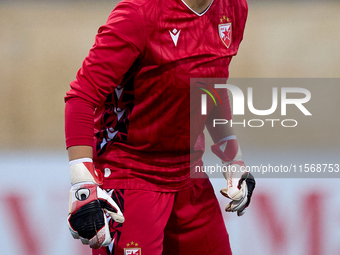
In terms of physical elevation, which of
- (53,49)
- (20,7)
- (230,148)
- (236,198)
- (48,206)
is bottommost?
(48,206)

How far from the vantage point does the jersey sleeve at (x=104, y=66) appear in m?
1.06

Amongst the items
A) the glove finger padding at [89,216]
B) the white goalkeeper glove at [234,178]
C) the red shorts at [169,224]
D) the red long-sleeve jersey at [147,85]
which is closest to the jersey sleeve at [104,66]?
the red long-sleeve jersey at [147,85]

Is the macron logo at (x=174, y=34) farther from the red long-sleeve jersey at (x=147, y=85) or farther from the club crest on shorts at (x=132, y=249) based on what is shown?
the club crest on shorts at (x=132, y=249)

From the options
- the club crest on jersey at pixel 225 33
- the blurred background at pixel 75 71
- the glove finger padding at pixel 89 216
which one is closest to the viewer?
the glove finger padding at pixel 89 216

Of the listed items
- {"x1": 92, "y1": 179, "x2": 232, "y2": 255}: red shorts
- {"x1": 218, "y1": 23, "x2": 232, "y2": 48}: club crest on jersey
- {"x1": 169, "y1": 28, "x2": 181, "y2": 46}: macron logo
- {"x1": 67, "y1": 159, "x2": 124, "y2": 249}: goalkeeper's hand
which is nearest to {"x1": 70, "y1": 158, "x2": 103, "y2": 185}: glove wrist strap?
{"x1": 67, "y1": 159, "x2": 124, "y2": 249}: goalkeeper's hand

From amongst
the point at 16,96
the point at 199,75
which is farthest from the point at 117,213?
the point at 16,96

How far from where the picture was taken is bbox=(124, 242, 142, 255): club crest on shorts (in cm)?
114

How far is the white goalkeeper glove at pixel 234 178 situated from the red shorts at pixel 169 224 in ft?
0.30

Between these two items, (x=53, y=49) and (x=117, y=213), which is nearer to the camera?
(x=117, y=213)

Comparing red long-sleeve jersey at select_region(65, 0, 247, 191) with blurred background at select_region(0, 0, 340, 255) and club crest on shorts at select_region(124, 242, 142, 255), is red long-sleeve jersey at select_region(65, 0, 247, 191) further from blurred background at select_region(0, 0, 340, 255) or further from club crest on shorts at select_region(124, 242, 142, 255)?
blurred background at select_region(0, 0, 340, 255)

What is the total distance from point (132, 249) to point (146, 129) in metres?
0.33

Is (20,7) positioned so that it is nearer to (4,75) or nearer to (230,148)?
(4,75)

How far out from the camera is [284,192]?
2.56 meters

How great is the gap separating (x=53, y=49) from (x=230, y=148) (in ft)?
10.6
